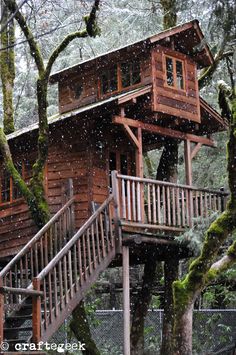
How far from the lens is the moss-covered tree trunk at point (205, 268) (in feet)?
39.6

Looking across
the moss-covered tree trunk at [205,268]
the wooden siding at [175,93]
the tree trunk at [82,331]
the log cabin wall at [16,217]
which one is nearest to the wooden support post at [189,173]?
the wooden siding at [175,93]

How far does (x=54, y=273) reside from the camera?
12.0 metres

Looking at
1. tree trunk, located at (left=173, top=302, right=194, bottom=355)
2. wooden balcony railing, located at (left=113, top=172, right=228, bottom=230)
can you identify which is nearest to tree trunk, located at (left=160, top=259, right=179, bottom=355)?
wooden balcony railing, located at (left=113, top=172, right=228, bottom=230)

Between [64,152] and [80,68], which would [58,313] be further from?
[80,68]

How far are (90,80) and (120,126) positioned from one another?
2442 millimetres

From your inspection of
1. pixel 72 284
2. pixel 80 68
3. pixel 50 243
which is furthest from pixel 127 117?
pixel 72 284

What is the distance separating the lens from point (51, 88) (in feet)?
99.0

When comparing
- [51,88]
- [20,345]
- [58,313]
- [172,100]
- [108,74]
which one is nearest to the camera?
[20,345]

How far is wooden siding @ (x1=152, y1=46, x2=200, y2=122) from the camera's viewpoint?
15.8 m

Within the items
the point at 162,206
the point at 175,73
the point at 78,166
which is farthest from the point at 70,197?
the point at 175,73

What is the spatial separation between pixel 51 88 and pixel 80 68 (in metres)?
12.3

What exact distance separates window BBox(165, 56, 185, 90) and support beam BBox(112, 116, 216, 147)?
1.15 m

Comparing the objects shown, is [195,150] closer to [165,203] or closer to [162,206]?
[162,206]

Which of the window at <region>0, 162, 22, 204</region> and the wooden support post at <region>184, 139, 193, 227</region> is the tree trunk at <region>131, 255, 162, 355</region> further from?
the window at <region>0, 162, 22, 204</region>
